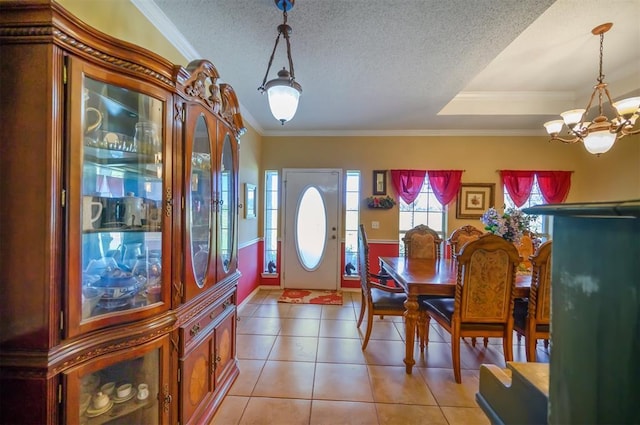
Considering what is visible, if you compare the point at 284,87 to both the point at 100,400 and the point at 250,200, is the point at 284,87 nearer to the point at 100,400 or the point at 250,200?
the point at 100,400

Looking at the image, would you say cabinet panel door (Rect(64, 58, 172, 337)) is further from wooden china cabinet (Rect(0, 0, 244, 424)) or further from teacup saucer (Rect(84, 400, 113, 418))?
teacup saucer (Rect(84, 400, 113, 418))

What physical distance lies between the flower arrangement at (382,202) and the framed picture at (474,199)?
1097 millimetres

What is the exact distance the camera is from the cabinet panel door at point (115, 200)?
103 cm

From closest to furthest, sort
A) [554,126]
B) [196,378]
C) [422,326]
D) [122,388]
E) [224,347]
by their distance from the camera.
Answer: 1. [122,388]
2. [196,378]
3. [224,347]
4. [422,326]
5. [554,126]

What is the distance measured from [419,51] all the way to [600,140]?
1874 mm

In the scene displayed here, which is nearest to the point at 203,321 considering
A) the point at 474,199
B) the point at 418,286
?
the point at 418,286

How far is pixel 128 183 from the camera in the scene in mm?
1354

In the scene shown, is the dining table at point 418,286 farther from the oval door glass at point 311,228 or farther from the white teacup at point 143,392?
the oval door glass at point 311,228

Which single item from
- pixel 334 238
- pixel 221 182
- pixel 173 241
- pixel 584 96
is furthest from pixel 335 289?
pixel 584 96

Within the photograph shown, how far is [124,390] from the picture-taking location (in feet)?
4.18

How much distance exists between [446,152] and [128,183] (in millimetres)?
4435

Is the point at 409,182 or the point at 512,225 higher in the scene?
the point at 409,182

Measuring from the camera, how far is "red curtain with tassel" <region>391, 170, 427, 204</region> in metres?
4.46

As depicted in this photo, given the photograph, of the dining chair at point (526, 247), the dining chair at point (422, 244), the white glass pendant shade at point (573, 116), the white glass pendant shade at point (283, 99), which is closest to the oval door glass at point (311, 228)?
the dining chair at point (422, 244)
